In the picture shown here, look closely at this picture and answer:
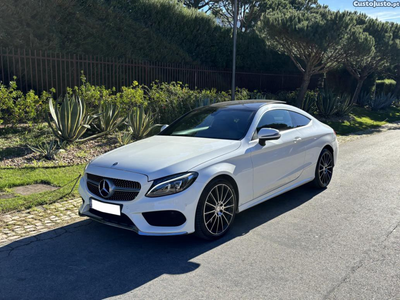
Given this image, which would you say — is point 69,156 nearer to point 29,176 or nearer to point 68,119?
point 68,119

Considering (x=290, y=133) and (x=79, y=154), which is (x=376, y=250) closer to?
(x=290, y=133)

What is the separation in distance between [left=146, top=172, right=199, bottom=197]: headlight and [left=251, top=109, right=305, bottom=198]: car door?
3.78 feet

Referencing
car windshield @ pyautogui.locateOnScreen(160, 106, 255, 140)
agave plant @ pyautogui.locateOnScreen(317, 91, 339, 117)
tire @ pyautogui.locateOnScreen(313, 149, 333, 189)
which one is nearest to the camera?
car windshield @ pyautogui.locateOnScreen(160, 106, 255, 140)

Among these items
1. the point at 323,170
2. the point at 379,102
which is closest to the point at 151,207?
the point at 323,170

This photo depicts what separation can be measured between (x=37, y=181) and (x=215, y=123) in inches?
131

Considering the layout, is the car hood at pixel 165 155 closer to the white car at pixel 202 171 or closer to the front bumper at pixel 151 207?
the white car at pixel 202 171

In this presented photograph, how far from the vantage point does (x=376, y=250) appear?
419cm

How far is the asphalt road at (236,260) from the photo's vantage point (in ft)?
11.0

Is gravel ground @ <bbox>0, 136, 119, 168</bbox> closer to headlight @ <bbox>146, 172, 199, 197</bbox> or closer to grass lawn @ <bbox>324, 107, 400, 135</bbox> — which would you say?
headlight @ <bbox>146, 172, 199, 197</bbox>

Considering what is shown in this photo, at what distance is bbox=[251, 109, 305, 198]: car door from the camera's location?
5.01 meters

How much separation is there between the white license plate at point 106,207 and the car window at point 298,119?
3.26 metres

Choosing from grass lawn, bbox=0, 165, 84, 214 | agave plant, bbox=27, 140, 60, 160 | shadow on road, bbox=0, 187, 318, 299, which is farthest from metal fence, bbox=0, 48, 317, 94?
shadow on road, bbox=0, 187, 318, 299

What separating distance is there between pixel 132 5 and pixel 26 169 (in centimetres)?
1029

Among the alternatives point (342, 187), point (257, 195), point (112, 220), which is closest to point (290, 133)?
point (257, 195)
